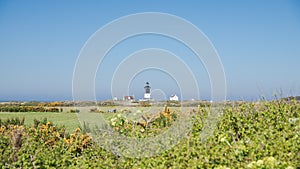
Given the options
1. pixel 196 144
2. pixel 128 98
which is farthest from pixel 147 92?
pixel 196 144

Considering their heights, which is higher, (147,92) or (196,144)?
(147,92)

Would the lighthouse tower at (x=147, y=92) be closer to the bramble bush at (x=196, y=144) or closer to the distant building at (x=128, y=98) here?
the distant building at (x=128, y=98)

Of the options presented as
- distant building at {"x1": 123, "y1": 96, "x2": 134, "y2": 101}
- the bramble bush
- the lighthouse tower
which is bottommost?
the bramble bush

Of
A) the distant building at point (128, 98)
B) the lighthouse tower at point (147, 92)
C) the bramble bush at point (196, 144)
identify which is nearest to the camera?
the bramble bush at point (196, 144)

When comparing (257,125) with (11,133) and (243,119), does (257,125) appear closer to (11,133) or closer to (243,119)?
(243,119)

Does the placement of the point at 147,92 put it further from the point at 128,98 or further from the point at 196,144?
the point at 196,144

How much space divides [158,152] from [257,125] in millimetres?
1596

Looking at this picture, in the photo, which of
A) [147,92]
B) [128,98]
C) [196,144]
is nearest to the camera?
[196,144]

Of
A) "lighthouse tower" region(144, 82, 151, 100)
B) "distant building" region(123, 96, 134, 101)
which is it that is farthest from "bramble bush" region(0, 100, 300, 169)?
"lighthouse tower" region(144, 82, 151, 100)

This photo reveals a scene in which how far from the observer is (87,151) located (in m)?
5.10

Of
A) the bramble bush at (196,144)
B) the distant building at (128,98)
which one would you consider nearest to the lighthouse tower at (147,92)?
the distant building at (128,98)

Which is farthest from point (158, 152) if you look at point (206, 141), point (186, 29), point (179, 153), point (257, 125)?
point (186, 29)

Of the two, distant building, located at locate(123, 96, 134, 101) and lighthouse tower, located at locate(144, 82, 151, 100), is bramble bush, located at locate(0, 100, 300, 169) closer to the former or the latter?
distant building, located at locate(123, 96, 134, 101)

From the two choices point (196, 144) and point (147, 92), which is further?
point (147, 92)
